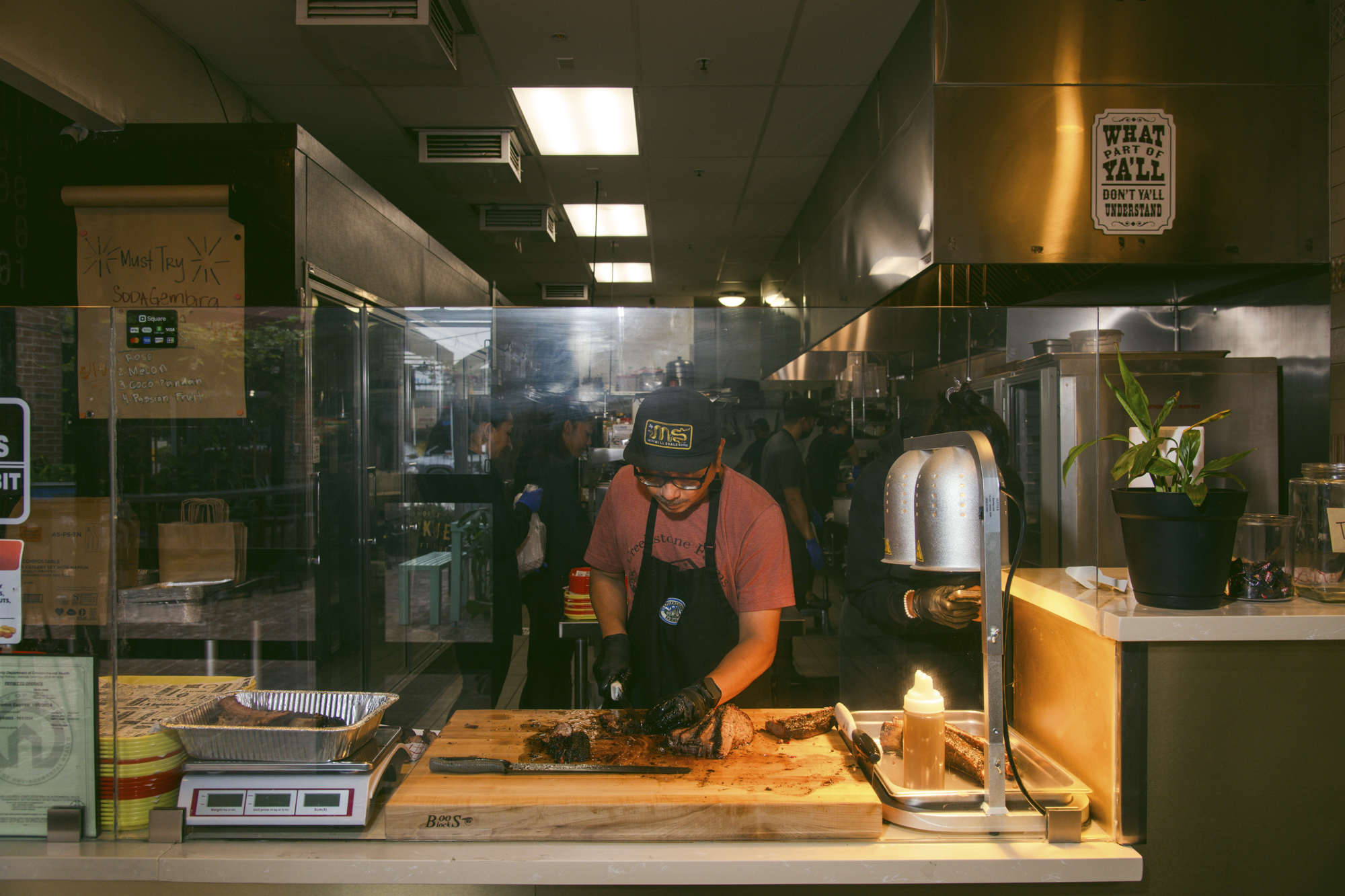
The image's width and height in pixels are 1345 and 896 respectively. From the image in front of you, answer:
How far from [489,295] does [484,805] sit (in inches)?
243

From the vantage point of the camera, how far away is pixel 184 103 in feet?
11.4

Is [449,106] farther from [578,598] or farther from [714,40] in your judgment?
[578,598]

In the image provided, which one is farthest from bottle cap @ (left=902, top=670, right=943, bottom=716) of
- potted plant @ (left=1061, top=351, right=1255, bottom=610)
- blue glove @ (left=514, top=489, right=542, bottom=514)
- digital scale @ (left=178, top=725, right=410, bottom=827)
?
blue glove @ (left=514, top=489, right=542, bottom=514)

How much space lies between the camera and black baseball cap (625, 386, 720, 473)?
190 centimetres

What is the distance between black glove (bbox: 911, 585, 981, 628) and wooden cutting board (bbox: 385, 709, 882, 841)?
0.42 m

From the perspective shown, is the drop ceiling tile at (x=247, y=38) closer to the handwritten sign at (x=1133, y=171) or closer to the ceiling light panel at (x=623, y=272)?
the handwritten sign at (x=1133, y=171)

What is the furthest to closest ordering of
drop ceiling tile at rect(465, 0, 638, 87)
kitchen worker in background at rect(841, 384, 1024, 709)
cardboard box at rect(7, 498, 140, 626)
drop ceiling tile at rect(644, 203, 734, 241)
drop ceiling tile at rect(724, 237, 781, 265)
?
1. drop ceiling tile at rect(724, 237, 781, 265)
2. drop ceiling tile at rect(644, 203, 734, 241)
3. drop ceiling tile at rect(465, 0, 638, 87)
4. kitchen worker in background at rect(841, 384, 1024, 709)
5. cardboard box at rect(7, 498, 140, 626)

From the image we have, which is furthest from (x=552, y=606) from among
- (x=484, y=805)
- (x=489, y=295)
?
(x=489, y=295)

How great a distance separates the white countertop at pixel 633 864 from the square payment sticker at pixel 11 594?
0.43 meters

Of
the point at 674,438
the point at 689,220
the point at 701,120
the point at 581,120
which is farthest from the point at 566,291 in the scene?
the point at 674,438

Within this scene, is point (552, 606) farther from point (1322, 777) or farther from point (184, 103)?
point (184, 103)

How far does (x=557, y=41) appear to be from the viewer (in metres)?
3.33

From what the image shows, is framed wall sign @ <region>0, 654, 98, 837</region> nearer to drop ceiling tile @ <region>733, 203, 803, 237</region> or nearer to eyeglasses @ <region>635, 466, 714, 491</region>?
eyeglasses @ <region>635, 466, 714, 491</region>

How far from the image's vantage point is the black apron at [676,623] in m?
2.10
